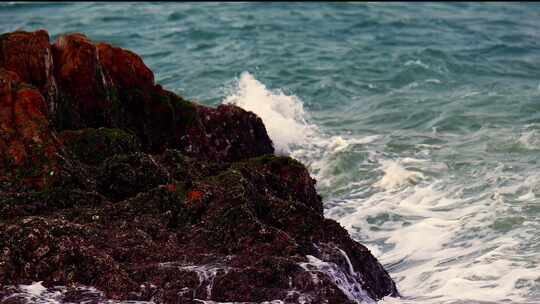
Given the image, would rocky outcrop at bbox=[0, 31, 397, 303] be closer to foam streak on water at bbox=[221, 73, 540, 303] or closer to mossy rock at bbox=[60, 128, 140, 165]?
mossy rock at bbox=[60, 128, 140, 165]

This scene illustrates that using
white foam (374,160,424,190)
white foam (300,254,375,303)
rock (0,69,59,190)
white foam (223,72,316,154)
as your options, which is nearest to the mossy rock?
rock (0,69,59,190)

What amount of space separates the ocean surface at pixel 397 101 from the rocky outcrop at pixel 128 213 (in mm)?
1545

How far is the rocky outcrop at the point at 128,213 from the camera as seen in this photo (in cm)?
749

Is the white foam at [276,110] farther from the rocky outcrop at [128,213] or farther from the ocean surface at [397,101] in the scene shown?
the rocky outcrop at [128,213]

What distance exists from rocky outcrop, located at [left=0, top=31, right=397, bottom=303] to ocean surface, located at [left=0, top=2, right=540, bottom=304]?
155 centimetres

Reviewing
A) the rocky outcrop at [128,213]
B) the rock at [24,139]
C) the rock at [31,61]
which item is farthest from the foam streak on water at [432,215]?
the rock at [31,61]

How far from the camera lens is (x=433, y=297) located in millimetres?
8938

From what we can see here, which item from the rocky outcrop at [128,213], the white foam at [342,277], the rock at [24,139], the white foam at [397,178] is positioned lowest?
the white foam at [397,178]

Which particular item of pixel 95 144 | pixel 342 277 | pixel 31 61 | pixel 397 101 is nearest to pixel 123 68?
pixel 31 61

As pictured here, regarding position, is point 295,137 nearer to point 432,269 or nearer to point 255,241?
point 432,269

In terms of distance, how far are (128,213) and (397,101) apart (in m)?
12.0

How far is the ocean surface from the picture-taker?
10.7 m

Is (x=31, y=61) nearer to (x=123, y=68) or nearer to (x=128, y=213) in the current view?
(x=123, y=68)

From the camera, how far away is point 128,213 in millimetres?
8586
